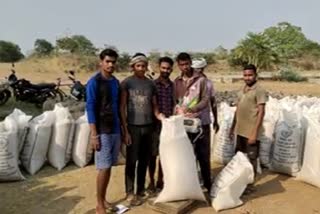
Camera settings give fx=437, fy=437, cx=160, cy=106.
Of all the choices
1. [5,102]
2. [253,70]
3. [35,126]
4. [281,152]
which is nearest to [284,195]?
[281,152]

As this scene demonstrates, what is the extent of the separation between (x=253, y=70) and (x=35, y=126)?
239 centimetres

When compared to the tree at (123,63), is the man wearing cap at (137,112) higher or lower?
lower

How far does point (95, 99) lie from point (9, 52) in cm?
3394

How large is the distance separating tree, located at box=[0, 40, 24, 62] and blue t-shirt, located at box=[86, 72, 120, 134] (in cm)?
3198

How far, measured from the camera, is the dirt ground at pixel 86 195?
3863 millimetres

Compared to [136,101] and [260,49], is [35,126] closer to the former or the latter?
[136,101]

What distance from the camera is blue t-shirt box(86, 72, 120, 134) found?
348 cm

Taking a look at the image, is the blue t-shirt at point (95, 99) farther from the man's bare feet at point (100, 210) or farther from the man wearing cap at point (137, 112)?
the man's bare feet at point (100, 210)

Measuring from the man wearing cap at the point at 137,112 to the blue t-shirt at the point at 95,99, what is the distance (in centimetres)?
11

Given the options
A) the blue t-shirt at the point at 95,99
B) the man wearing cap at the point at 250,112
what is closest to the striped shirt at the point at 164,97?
the blue t-shirt at the point at 95,99

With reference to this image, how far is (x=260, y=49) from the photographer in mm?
26016

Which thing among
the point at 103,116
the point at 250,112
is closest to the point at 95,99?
the point at 103,116

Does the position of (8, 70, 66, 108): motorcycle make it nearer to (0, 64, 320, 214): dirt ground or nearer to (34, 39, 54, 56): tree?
(0, 64, 320, 214): dirt ground

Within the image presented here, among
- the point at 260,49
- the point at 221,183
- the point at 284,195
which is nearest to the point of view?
the point at 221,183
